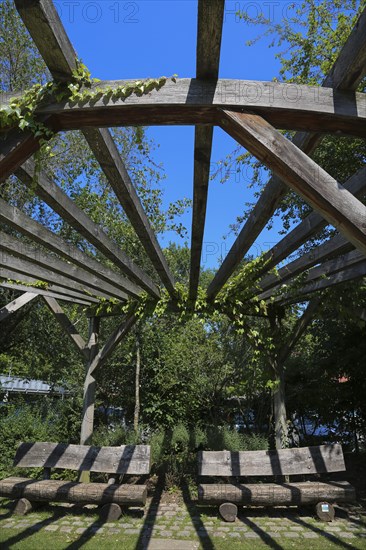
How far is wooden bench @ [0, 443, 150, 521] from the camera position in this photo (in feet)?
17.3

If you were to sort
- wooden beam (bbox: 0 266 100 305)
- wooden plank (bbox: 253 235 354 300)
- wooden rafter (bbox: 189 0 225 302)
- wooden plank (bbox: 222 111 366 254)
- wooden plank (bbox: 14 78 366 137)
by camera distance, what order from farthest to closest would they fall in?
wooden beam (bbox: 0 266 100 305), wooden plank (bbox: 253 235 354 300), wooden plank (bbox: 14 78 366 137), wooden plank (bbox: 222 111 366 254), wooden rafter (bbox: 189 0 225 302)

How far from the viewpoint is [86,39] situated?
2.57 metres

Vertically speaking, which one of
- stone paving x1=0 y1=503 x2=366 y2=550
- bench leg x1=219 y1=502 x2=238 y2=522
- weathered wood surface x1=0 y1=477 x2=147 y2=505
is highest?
weathered wood surface x1=0 y1=477 x2=147 y2=505

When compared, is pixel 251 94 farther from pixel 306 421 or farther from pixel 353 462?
pixel 306 421

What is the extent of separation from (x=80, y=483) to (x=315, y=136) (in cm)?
543

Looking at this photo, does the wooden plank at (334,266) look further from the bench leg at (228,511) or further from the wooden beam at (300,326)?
the bench leg at (228,511)

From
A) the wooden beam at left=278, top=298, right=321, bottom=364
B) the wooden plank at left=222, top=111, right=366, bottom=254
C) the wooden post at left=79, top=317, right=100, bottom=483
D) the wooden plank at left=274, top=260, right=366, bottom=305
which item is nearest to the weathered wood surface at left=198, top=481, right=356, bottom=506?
the wooden beam at left=278, top=298, right=321, bottom=364

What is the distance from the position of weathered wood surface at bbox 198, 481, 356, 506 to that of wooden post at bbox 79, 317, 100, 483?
219 cm

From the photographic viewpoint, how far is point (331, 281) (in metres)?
5.16

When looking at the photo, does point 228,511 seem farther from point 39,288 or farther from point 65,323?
point 39,288

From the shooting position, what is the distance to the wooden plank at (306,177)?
1.81 meters

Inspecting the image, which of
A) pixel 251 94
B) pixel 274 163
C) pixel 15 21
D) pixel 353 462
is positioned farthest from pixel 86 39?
pixel 353 462

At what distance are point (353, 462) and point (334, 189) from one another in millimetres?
8360

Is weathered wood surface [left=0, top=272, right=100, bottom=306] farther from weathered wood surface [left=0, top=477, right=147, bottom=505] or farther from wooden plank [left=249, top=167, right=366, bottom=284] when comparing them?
wooden plank [left=249, top=167, right=366, bottom=284]
